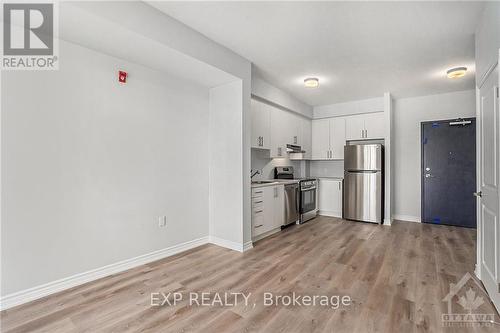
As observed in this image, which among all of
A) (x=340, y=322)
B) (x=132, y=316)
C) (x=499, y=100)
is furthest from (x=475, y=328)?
(x=132, y=316)

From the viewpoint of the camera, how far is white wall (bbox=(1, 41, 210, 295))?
2051 millimetres

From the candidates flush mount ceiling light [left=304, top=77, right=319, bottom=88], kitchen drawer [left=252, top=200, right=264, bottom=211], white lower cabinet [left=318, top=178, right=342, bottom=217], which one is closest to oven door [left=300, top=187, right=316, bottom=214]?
white lower cabinet [left=318, top=178, right=342, bottom=217]

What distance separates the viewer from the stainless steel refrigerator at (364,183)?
481cm

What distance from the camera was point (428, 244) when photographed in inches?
141

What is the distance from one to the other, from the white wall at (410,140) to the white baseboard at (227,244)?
393cm

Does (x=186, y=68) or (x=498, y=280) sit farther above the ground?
(x=186, y=68)

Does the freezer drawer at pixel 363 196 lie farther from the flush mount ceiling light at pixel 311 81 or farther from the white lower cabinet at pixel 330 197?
the flush mount ceiling light at pixel 311 81

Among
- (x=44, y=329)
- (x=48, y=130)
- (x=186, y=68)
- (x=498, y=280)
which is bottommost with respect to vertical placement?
(x=44, y=329)

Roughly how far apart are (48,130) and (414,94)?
605 centimetres

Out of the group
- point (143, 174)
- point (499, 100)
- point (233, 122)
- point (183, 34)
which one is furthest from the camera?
point (233, 122)

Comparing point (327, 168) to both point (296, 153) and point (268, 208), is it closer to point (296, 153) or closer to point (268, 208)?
point (296, 153)

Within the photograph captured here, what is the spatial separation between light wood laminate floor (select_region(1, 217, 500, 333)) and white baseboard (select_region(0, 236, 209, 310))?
66 mm

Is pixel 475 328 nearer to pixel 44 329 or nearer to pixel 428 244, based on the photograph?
pixel 428 244

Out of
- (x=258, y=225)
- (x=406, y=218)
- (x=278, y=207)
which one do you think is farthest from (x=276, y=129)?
(x=406, y=218)
